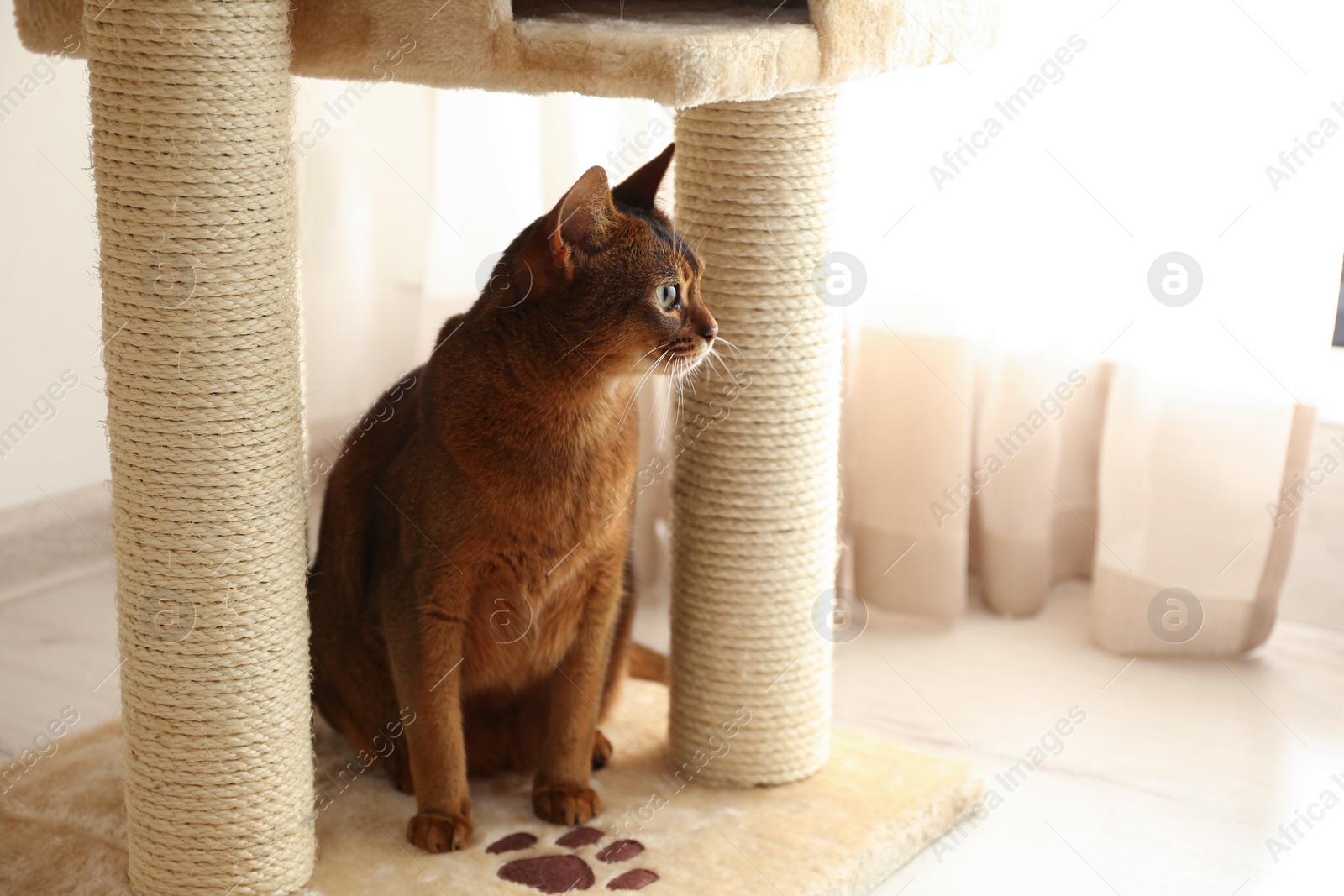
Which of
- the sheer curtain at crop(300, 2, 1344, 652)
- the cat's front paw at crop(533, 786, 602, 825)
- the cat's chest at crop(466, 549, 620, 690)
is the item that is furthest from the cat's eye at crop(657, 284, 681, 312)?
the cat's front paw at crop(533, 786, 602, 825)

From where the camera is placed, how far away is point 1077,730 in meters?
1.78

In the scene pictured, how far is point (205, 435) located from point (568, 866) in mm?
575

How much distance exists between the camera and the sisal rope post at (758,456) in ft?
4.66

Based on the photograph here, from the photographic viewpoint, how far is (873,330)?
6.87 feet

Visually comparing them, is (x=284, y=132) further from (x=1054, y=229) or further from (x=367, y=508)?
(x=1054, y=229)

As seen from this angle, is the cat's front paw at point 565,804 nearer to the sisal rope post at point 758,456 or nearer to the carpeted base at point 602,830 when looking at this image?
the carpeted base at point 602,830

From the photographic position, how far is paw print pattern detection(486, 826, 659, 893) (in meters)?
1.33

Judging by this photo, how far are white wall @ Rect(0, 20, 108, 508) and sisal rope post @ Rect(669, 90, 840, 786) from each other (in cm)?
104

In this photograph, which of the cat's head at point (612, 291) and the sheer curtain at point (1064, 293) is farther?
the sheer curtain at point (1064, 293)

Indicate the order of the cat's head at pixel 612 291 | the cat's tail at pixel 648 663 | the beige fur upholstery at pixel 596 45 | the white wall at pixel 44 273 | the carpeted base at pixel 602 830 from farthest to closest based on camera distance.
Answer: the white wall at pixel 44 273, the cat's tail at pixel 648 663, the carpeted base at pixel 602 830, the cat's head at pixel 612 291, the beige fur upholstery at pixel 596 45

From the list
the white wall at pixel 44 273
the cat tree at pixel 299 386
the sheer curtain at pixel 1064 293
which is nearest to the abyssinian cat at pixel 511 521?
the cat tree at pixel 299 386

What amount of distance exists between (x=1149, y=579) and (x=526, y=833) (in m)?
1.04

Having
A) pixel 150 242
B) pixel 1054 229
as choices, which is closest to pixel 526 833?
pixel 150 242

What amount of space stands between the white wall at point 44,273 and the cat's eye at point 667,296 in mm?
1102
